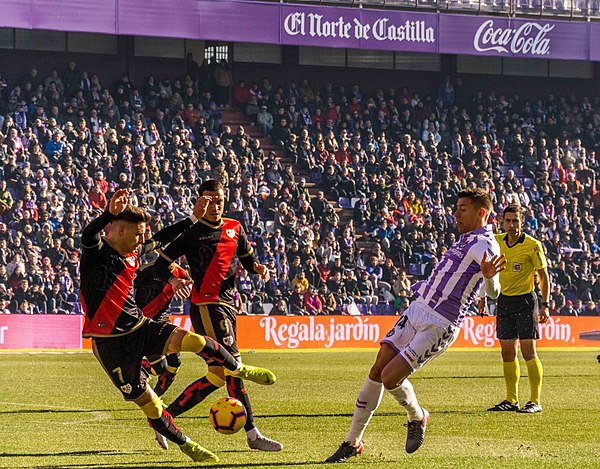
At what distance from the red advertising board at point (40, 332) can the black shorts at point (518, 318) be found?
15.6 m

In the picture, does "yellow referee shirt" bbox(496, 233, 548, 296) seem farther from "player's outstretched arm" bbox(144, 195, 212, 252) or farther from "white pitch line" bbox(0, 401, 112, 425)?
"player's outstretched arm" bbox(144, 195, 212, 252)

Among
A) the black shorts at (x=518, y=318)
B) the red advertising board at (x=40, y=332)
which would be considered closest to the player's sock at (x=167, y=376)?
the black shorts at (x=518, y=318)

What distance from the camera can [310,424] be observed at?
1301cm

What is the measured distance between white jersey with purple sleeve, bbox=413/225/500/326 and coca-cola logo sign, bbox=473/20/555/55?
3293 cm

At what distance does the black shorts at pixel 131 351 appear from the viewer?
9695 mm

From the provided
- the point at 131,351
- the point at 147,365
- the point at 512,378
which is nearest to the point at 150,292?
the point at 147,365

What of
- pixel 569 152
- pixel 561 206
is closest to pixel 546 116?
pixel 569 152

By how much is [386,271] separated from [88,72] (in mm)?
11683

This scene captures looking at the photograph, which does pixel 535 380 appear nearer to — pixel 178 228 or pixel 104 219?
pixel 178 228

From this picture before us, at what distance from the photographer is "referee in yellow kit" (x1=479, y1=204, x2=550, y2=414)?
14.8 m

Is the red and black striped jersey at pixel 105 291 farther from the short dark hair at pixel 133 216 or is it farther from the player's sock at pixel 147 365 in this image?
the player's sock at pixel 147 365

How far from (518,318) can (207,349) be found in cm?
623

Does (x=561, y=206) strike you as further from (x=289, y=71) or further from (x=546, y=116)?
(x=289, y=71)

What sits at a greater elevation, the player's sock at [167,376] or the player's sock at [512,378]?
the player's sock at [167,376]
